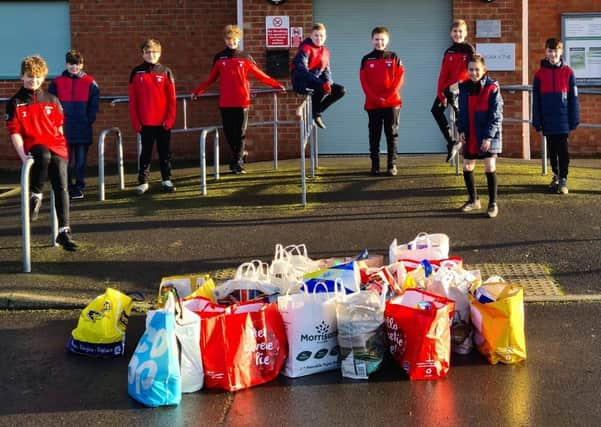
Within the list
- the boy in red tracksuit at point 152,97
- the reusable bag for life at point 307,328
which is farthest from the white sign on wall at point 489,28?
the reusable bag for life at point 307,328

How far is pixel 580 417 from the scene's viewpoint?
5199mm

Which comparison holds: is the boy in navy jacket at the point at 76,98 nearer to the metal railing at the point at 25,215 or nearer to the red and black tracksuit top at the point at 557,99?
the metal railing at the point at 25,215

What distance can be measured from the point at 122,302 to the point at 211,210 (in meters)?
4.31

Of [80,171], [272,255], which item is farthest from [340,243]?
[80,171]

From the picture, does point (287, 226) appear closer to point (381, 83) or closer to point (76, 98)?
→ point (381, 83)

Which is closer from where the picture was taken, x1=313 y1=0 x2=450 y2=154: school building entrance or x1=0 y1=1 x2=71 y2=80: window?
x1=313 y1=0 x2=450 y2=154: school building entrance

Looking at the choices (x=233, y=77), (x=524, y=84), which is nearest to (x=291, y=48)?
(x=233, y=77)

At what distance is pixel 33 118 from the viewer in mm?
8898

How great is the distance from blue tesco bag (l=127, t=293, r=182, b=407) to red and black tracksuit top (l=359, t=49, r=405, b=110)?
6688mm

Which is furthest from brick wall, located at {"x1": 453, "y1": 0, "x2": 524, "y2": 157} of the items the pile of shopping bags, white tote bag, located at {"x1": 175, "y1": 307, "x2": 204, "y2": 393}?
white tote bag, located at {"x1": 175, "y1": 307, "x2": 204, "y2": 393}

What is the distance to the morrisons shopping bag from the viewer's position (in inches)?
253

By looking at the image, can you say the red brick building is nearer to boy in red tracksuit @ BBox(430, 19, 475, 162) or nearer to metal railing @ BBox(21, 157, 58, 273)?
boy in red tracksuit @ BBox(430, 19, 475, 162)

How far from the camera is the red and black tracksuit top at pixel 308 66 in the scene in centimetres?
1191

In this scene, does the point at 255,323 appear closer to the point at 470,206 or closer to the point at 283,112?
the point at 470,206
